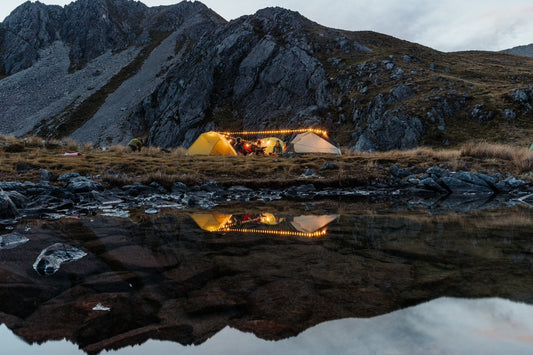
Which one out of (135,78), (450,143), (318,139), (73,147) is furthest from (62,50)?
(450,143)

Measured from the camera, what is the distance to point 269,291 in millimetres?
3758

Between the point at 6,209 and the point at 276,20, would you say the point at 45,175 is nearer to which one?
the point at 6,209

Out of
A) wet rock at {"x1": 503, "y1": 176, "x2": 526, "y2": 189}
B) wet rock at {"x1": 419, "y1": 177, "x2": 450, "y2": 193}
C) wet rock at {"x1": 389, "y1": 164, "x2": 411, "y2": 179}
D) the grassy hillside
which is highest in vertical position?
the grassy hillside

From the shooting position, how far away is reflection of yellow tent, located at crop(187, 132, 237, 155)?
26.9 m

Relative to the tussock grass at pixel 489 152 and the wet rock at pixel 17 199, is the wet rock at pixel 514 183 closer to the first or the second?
the tussock grass at pixel 489 152

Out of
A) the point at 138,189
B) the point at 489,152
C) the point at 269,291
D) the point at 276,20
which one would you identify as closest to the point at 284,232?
the point at 269,291

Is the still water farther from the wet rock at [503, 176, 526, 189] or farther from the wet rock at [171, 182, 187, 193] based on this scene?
the wet rock at [503, 176, 526, 189]

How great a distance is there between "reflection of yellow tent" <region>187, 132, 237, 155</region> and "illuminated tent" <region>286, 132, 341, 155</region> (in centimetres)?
565

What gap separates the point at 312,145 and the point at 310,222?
2151cm

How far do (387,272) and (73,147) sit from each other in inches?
1038

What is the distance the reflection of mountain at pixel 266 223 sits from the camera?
7156mm

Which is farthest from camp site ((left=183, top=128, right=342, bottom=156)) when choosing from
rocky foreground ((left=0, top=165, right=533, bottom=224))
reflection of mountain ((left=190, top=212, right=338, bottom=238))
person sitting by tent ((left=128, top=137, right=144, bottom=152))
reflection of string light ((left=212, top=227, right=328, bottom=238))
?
reflection of string light ((left=212, top=227, right=328, bottom=238))

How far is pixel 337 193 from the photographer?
14750 mm

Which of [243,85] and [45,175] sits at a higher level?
[243,85]
